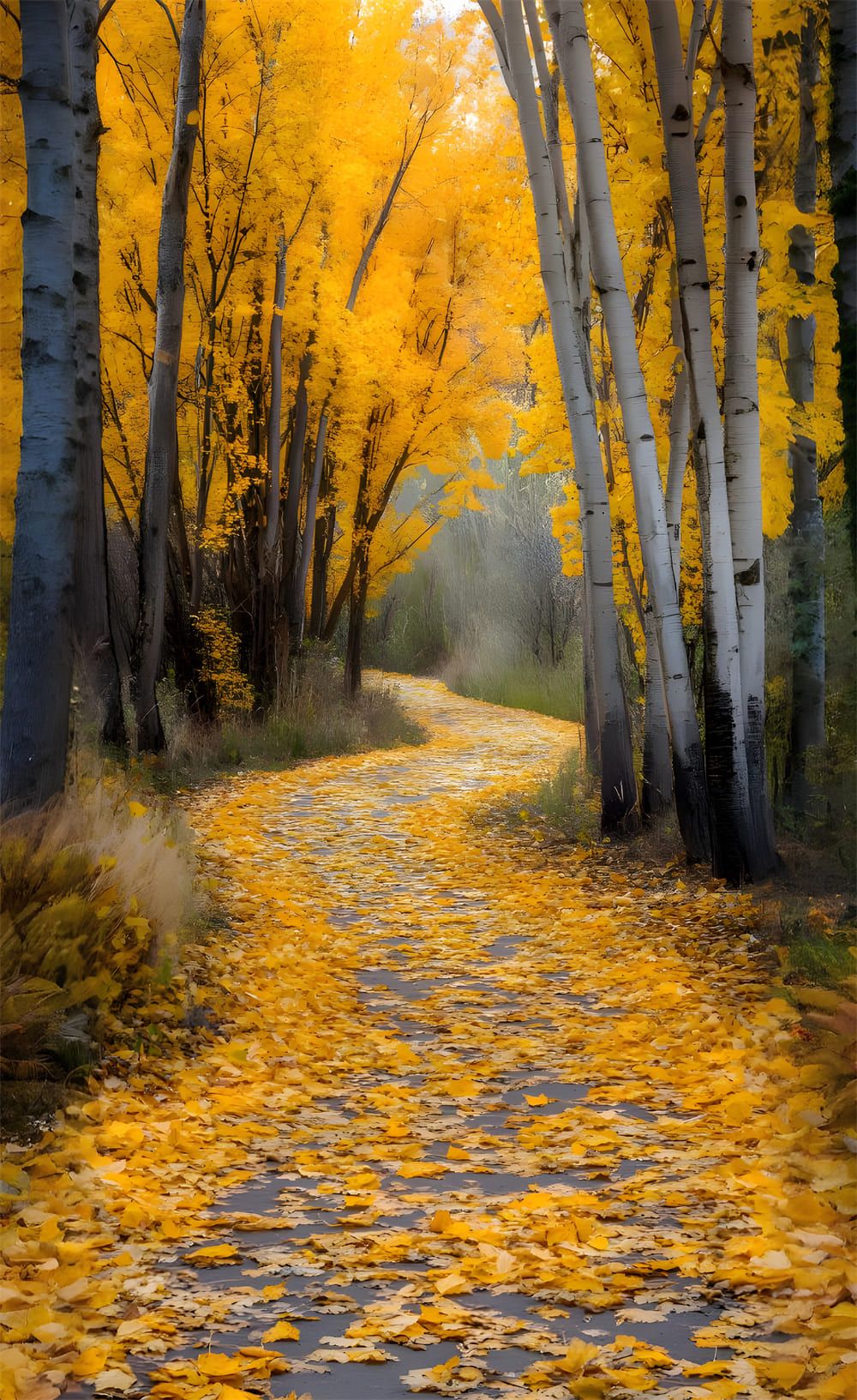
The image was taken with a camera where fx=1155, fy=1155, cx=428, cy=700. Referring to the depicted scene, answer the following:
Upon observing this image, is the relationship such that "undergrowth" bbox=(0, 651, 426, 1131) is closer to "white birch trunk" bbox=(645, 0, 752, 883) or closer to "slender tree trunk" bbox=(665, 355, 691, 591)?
"white birch trunk" bbox=(645, 0, 752, 883)

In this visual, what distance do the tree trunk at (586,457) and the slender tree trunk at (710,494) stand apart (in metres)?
1.55

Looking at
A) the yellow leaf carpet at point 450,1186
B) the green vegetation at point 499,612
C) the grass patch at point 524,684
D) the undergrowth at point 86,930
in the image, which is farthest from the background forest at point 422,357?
the green vegetation at point 499,612

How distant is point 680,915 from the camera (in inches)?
246

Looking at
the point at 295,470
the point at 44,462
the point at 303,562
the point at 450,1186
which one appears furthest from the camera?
the point at 303,562

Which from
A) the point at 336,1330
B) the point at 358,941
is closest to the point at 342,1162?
the point at 336,1330

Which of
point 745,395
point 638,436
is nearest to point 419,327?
point 638,436

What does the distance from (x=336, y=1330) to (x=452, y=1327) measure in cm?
26

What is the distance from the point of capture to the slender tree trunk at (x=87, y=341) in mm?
7496

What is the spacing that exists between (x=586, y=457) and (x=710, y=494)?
1.87m

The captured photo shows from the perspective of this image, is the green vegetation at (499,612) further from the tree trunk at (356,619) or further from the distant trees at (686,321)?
the distant trees at (686,321)

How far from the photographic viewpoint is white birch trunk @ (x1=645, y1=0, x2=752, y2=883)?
631cm

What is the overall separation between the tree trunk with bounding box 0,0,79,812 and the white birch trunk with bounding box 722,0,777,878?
3392 mm

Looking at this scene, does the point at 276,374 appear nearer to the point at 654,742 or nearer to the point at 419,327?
the point at 419,327

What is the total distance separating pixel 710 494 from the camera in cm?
633
